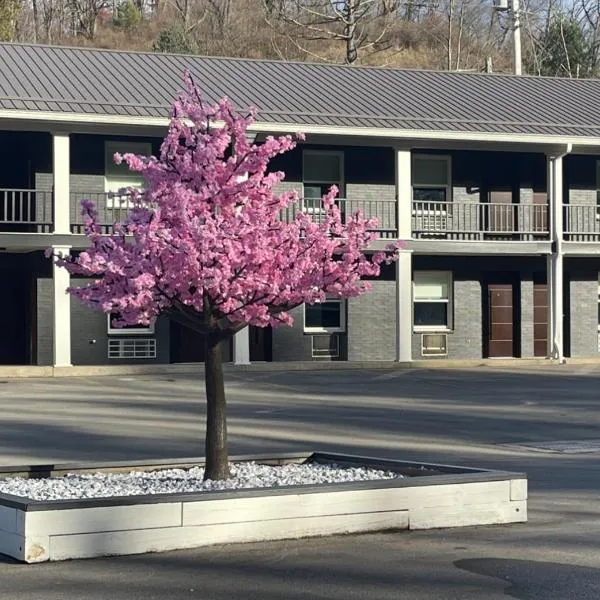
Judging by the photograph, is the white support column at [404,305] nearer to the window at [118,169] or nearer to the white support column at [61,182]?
the window at [118,169]

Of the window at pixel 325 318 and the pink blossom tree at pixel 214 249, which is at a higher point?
the pink blossom tree at pixel 214 249

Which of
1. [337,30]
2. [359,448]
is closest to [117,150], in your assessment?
[359,448]

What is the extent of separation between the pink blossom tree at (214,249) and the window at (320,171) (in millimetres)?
22929

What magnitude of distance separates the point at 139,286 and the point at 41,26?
69.6 m

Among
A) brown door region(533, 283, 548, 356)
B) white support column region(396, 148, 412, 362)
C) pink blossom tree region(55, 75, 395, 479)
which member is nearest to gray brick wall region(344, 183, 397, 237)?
white support column region(396, 148, 412, 362)

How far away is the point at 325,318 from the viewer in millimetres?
34875

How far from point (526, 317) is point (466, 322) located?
1.76 meters

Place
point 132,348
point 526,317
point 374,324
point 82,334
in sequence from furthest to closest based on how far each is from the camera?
1. point 526,317
2. point 374,324
3. point 132,348
4. point 82,334

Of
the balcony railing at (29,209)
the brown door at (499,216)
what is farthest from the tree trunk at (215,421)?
the brown door at (499,216)

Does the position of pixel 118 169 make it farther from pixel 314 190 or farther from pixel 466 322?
pixel 466 322

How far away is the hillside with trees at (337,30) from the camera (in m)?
71.1

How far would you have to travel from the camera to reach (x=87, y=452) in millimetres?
16797

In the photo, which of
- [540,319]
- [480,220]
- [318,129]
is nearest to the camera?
[318,129]

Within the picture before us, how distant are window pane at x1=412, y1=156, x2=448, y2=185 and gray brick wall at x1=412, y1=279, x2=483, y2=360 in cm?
278
